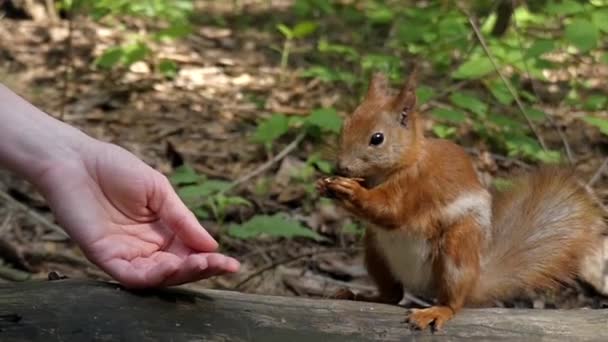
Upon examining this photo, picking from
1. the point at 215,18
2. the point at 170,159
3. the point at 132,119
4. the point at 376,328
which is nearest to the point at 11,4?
the point at 215,18

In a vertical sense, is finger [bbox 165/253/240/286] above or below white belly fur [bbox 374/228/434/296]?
above

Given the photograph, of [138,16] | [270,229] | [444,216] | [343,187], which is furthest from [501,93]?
[138,16]

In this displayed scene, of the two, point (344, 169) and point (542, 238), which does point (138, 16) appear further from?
point (542, 238)

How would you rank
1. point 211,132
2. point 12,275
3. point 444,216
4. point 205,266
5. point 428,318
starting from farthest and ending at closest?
point 211,132 → point 12,275 → point 444,216 → point 428,318 → point 205,266

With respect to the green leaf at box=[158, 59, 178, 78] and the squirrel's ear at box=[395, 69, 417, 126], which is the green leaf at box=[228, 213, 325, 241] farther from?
the green leaf at box=[158, 59, 178, 78]

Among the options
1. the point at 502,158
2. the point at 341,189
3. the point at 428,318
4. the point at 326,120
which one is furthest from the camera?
the point at 502,158

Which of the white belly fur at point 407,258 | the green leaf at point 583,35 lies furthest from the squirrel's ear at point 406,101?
the green leaf at point 583,35

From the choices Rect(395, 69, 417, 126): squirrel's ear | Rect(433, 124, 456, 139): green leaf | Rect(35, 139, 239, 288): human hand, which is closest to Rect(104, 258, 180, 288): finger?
Rect(35, 139, 239, 288): human hand
